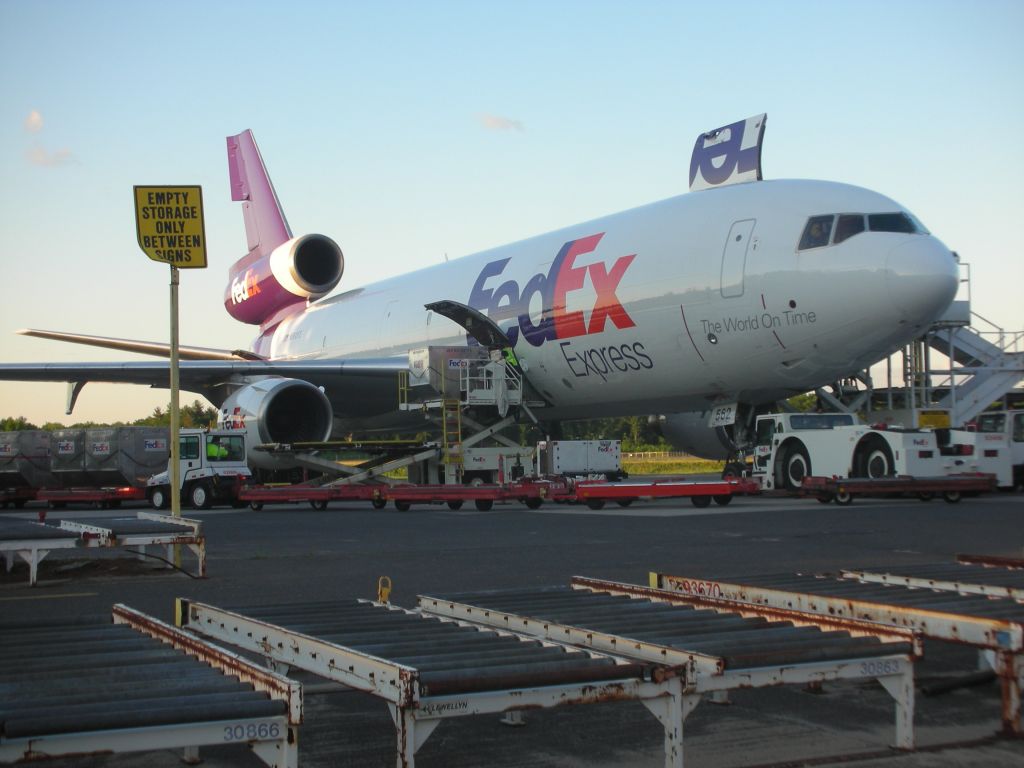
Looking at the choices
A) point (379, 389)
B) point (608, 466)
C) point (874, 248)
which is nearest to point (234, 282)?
point (379, 389)

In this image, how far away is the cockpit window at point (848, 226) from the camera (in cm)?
1531

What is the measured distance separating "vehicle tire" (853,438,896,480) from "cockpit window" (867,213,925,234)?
13.7 ft

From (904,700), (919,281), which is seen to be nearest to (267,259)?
(919,281)

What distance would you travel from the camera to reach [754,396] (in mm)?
17125

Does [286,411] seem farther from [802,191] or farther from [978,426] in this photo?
[978,426]

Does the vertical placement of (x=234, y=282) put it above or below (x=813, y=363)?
above

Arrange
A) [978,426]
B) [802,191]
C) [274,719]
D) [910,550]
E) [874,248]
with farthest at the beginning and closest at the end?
[978,426] < [802,191] < [874,248] < [910,550] < [274,719]

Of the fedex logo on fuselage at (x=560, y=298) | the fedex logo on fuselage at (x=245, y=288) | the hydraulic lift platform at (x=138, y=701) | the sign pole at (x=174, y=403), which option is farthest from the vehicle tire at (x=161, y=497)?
the hydraulic lift platform at (x=138, y=701)

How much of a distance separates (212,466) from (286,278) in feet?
28.2

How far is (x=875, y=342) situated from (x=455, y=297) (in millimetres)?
9145

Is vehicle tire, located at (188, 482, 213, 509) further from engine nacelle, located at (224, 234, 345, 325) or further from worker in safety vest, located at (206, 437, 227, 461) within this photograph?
engine nacelle, located at (224, 234, 345, 325)

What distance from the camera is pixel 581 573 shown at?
910 cm

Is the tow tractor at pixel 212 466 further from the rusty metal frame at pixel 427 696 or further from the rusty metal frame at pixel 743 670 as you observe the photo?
the rusty metal frame at pixel 427 696

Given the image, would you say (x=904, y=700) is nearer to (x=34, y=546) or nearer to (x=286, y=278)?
(x=34, y=546)
